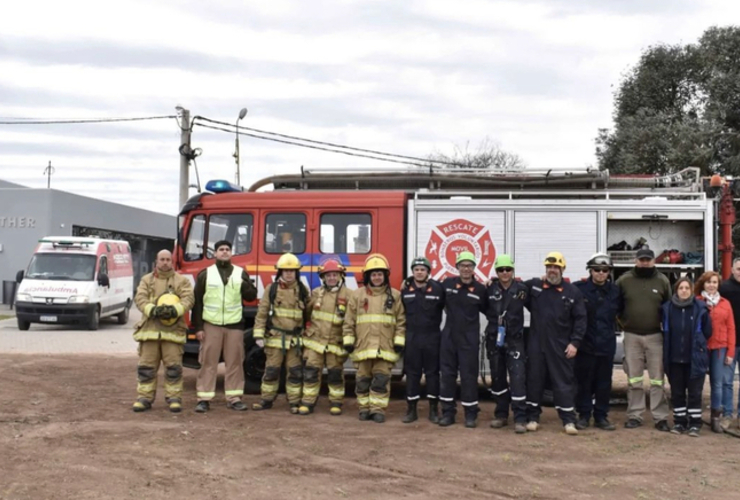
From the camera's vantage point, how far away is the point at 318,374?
29.8ft

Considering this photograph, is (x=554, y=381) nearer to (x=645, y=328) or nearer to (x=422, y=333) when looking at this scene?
(x=645, y=328)

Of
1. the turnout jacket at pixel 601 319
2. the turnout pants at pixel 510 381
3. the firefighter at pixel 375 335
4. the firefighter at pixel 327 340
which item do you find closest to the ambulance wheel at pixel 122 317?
the firefighter at pixel 327 340

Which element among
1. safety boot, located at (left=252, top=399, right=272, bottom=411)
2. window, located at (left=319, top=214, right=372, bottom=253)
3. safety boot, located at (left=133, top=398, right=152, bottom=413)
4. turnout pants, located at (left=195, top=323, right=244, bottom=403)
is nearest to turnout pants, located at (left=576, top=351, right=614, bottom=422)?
window, located at (left=319, top=214, right=372, bottom=253)

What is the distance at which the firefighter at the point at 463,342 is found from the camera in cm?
843

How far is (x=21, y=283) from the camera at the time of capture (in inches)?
763

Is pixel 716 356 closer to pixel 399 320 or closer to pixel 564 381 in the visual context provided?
pixel 564 381

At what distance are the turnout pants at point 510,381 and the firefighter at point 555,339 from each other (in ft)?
0.36

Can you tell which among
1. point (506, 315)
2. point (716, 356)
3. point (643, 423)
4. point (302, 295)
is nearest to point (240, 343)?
point (302, 295)

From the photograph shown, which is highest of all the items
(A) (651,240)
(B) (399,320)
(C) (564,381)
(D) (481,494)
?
(A) (651,240)

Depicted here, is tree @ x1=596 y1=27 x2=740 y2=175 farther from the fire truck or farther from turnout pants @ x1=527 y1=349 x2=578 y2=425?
turnout pants @ x1=527 y1=349 x2=578 y2=425

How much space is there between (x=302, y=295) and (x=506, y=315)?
2.29 m

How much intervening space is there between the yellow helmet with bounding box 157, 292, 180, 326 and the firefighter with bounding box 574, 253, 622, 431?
14.0 ft

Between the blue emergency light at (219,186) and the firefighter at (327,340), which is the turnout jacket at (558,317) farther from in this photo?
the blue emergency light at (219,186)

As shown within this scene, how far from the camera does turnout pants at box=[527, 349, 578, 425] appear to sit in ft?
26.9
